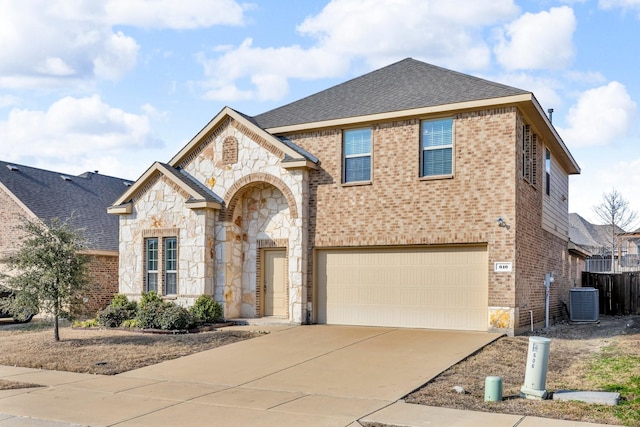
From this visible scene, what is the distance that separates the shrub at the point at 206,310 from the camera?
18.8 m

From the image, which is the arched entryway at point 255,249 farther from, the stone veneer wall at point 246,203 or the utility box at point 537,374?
the utility box at point 537,374

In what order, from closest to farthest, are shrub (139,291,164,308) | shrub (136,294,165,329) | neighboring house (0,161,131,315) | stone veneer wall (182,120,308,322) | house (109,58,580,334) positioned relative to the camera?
A: house (109,58,580,334), shrub (136,294,165,329), stone veneer wall (182,120,308,322), shrub (139,291,164,308), neighboring house (0,161,131,315)

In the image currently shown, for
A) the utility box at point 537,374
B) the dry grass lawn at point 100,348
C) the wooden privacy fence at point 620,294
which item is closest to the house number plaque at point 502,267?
the dry grass lawn at point 100,348

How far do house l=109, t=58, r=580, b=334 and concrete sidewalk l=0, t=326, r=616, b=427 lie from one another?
7.93ft

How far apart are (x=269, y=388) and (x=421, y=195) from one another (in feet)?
27.1

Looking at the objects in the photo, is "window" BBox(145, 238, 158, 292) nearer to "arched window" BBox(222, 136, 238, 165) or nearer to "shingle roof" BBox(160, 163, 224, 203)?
"shingle roof" BBox(160, 163, 224, 203)

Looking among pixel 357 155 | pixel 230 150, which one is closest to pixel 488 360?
pixel 357 155

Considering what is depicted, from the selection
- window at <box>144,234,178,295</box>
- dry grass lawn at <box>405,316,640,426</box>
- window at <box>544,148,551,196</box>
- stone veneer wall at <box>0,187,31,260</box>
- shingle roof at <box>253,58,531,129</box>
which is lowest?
dry grass lawn at <box>405,316,640,426</box>

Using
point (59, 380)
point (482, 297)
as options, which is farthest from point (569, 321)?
point (59, 380)

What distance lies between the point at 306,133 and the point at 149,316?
6.79 m

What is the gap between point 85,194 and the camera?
102 ft

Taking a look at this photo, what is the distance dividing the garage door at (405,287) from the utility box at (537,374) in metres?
7.19

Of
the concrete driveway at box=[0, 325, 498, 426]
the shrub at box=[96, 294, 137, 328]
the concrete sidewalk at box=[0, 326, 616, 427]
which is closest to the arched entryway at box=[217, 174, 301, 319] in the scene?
the shrub at box=[96, 294, 137, 328]

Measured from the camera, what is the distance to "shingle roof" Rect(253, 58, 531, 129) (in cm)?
1723
